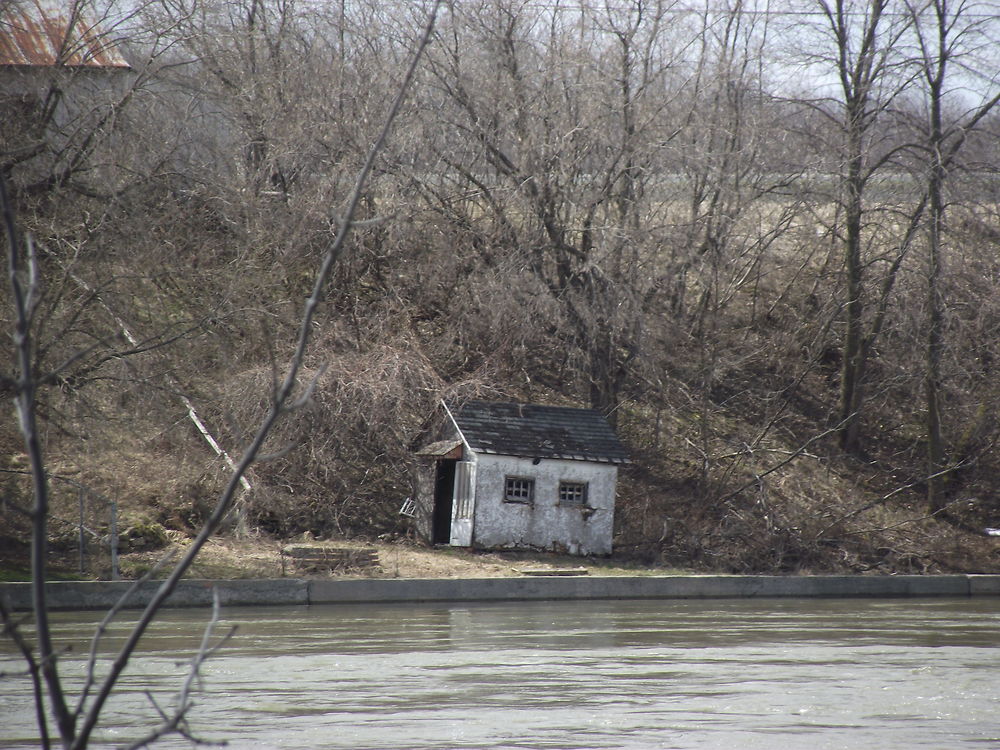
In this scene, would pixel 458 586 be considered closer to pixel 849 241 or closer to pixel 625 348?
pixel 625 348

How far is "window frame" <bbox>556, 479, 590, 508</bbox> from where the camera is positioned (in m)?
23.2

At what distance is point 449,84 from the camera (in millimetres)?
27688

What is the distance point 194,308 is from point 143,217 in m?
2.83

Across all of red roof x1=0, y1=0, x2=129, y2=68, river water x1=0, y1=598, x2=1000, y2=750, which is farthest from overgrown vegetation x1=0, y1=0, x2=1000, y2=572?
river water x1=0, y1=598, x2=1000, y2=750

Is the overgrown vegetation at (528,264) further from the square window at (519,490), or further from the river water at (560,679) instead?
the river water at (560,679)

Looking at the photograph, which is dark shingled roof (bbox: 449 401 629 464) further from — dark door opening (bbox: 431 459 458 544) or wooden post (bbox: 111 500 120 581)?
wooden post (bbox: 111 500 120 581)

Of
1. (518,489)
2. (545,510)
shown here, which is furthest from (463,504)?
(545,510)

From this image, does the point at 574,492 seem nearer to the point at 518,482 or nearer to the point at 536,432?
the point at 518,482

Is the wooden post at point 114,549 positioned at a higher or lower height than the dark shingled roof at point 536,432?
lower

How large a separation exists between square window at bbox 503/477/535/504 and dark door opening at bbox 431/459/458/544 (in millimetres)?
1210

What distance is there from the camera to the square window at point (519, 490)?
22.9 m

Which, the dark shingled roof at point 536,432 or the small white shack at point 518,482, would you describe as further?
the dark shingled roof at point 536,432

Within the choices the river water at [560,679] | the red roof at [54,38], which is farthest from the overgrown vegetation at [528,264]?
the river water at [560,679]

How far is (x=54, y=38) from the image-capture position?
26.3m
